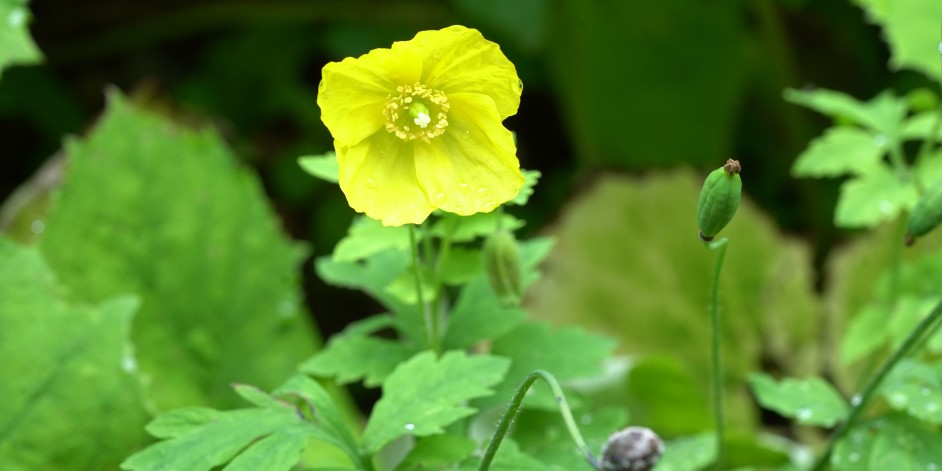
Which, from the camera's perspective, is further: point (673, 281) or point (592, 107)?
point (592, 107)

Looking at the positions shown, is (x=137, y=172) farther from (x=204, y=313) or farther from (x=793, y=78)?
(x=793, y=78)

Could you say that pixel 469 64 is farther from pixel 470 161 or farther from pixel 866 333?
pixel 866 333

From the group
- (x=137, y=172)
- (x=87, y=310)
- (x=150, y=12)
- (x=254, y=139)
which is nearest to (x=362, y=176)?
(x=87, y=310)

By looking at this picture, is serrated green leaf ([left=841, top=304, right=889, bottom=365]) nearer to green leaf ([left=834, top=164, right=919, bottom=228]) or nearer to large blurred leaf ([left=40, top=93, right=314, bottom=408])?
green leaf ([left=834, top=164, right=919, bottom=228])

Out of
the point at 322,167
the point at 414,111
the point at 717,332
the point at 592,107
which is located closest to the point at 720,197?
the point at 717,332

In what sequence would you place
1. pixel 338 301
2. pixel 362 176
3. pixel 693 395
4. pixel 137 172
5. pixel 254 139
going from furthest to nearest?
1. pixel 254 139
2. pixel 338 301
3. pixel 137 172
4. pixel 693 395
5. pixel 362 176

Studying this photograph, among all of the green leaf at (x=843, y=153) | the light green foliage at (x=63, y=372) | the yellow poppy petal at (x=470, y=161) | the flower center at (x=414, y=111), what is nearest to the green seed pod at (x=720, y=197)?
the yellow poppy petal at (x=470, y=161)
